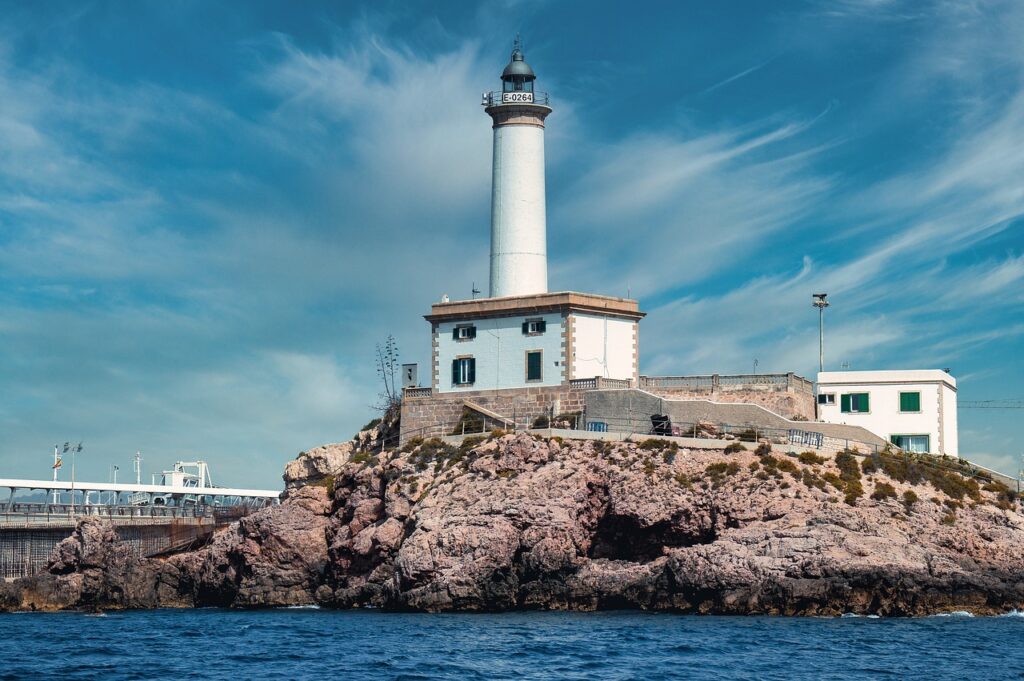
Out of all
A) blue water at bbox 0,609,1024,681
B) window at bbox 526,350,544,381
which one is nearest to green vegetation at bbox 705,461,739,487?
blue water at bbox 0,609,1024,681

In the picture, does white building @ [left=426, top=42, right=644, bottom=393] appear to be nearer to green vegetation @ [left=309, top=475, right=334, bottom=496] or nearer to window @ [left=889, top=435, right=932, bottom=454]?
green vegetation @ [left=309, top=475, right=334, bottom=496]

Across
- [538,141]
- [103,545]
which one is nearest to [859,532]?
[538,141]

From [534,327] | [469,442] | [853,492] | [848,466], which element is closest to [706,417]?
[848,466]

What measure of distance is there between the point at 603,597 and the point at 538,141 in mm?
23821

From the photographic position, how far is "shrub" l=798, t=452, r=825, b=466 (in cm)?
5594

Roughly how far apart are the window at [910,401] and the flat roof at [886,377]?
1.94ft

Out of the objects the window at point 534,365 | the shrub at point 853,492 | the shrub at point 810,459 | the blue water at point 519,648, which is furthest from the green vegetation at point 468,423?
the shrub at point 853,492

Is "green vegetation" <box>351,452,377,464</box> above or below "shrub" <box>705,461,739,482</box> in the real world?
above

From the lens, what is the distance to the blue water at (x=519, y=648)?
37.2 m

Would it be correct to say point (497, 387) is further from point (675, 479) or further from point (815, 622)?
point (815, 622)

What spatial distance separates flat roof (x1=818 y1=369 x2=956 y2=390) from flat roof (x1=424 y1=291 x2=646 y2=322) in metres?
9.16

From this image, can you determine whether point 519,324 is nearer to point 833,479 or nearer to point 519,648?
point 833,479

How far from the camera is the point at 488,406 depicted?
6412 cm

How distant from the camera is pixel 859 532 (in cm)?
5047
